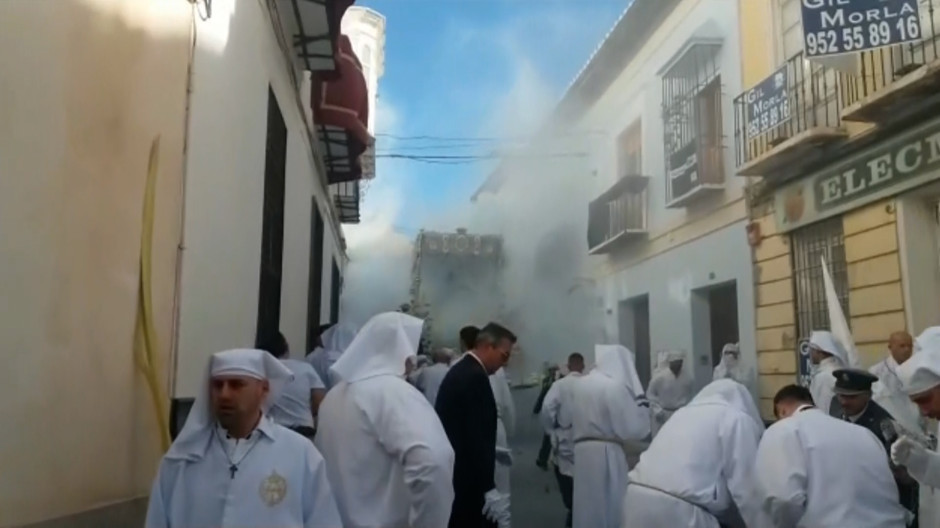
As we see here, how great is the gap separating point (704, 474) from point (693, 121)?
10391 millimetres

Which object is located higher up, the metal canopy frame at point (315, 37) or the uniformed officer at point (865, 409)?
the metal canopy frame at point (315, 37)

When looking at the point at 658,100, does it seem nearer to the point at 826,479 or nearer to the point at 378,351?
the point at 826,479

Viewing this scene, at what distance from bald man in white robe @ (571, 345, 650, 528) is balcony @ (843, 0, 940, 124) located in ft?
11.9

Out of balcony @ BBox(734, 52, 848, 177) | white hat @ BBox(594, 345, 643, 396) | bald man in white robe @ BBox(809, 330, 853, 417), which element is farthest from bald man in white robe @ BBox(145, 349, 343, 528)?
balcony @ BBox(734, 52, 848, 177)

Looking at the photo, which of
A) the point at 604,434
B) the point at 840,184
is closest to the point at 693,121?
the point at 840,184

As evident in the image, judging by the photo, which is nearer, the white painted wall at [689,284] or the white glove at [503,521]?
the white glove at [503,521]

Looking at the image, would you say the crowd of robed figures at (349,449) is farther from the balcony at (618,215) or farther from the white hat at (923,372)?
the balcony at (618,215)

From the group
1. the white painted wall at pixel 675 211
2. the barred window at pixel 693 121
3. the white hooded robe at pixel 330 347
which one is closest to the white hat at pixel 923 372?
the white hooded robe at pixel 330 347

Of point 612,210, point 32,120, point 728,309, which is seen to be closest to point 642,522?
point 32,120

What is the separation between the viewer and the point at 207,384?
105 inches

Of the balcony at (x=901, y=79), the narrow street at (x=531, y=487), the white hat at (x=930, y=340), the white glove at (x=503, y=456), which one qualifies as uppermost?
the balcony at (x=901, y=79)

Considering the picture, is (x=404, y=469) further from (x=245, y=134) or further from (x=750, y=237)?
(x=750, y=237)

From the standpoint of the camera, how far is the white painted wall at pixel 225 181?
429 cm

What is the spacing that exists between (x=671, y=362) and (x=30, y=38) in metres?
10.2
